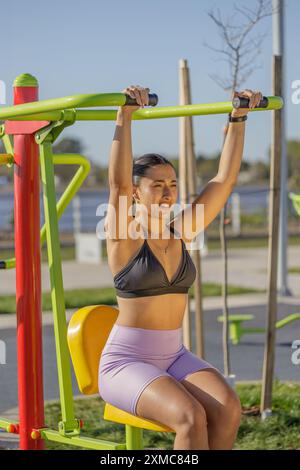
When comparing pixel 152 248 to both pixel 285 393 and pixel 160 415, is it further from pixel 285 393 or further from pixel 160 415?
pixel 285 393

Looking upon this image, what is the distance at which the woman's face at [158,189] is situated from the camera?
11.7ft

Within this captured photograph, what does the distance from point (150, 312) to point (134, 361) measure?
0.18 m

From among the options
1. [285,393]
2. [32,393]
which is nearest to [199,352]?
[285,393]

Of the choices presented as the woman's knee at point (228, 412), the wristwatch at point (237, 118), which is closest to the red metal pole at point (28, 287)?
the wristwatch at point (237, 118)

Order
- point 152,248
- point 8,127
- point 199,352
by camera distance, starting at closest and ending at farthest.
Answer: point 152,248
point 8,127
point 199,352

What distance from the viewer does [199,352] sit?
593 centimetres

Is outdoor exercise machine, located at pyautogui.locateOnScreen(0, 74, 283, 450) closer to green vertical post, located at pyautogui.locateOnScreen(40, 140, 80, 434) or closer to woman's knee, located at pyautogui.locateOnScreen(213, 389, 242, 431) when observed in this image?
green vertical post, located at pyautogui.locateOnScreen(40, 140, 80, 434)

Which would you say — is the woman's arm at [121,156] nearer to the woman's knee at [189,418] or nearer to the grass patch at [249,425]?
the woman's knee at [189,418]

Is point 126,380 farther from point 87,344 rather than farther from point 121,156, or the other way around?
point 121,156

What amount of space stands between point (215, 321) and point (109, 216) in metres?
6.07

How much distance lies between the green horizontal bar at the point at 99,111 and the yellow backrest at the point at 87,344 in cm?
76

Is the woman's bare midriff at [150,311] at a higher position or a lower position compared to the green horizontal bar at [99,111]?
lower

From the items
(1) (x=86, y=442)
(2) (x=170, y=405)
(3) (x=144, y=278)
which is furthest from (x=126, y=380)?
(1) (x=86, y=442)

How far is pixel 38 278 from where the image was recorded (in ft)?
13.6
